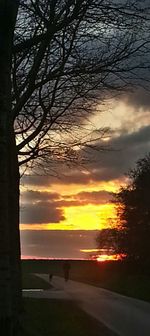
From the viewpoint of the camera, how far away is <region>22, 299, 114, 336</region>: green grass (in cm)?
1497

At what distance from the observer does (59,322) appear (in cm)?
1753

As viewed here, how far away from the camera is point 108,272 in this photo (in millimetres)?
65500

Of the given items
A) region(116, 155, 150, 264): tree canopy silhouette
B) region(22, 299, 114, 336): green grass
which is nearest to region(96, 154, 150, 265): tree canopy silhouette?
region(116, 155, 150, 264): tree canopy silhouette

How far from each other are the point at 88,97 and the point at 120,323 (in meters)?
6.22

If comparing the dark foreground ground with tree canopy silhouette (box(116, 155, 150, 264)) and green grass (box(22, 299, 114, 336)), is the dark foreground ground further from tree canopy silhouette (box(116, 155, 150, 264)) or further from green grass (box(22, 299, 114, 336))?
tree canopy silhouette (box(116, 155, 150, 264))

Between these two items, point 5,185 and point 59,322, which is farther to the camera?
point 59,322

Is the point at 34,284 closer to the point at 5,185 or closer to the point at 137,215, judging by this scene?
the point at 137,215

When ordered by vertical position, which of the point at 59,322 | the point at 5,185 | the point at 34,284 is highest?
the point at 34,284

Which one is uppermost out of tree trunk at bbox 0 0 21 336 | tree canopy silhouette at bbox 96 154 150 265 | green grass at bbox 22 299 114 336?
tree canopy silhouette at bbox 96 154 150 265

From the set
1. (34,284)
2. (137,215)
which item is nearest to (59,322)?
(34,284)

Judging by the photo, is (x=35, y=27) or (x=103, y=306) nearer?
(x=35, y=27)

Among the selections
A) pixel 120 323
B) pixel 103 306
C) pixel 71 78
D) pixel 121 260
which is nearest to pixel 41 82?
pixel 71 78

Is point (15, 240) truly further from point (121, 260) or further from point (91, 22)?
point (121, 260)

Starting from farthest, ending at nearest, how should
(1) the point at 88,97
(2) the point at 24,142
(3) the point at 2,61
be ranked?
(2) the point at 24,142, (1) the point at 88,97, (3) the point at 2,61
